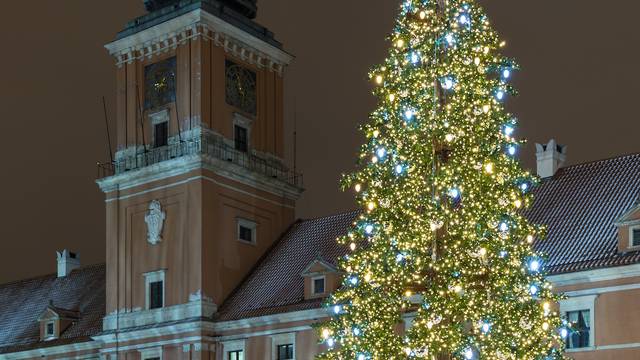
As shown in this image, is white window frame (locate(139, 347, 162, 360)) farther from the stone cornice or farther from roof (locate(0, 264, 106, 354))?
the stone cornice

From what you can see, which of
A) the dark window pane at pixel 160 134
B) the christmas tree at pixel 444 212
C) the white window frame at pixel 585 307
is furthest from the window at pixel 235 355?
the christmas tree at pixel 444 212

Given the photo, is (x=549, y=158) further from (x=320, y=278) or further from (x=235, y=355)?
(x=235, y=355)

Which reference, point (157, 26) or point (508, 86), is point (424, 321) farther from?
point (157, 26)

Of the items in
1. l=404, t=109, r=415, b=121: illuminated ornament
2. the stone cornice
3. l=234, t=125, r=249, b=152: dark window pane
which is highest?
the stone cornice

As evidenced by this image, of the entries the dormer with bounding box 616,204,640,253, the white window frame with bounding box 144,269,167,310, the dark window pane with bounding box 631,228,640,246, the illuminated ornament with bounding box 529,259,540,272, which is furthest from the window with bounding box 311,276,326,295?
the illuminated ornament with bounding box 529,259,540,272

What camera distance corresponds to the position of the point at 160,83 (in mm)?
46781

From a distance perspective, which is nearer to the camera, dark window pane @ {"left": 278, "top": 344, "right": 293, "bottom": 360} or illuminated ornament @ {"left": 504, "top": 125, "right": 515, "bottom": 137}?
illuminated ornament @ {"left": 504, "top": 125, "right": 515, "bottom": 137}

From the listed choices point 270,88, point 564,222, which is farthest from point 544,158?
→ point 270,88

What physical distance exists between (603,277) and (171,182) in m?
17.4

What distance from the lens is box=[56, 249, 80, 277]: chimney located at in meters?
55.1

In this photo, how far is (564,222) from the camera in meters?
37.4

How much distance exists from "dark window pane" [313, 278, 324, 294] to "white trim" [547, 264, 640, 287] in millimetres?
9054

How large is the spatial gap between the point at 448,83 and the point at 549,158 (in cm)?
1432

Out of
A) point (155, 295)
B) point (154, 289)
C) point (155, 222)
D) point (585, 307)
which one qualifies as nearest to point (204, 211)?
point (155, 222)
